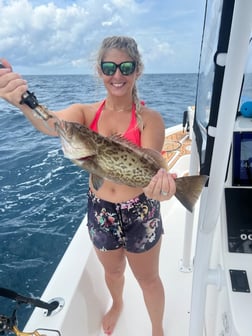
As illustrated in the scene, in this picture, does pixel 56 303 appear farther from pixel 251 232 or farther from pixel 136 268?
pixel 251 232

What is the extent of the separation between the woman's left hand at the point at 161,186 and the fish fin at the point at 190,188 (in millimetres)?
36

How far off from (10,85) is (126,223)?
104cm

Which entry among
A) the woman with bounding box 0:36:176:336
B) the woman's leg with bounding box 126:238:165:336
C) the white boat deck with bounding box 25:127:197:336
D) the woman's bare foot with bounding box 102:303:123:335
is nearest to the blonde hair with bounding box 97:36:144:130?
the woman with bounding box 0:36:176:336

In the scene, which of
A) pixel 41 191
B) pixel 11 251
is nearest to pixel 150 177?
pixel 11 251

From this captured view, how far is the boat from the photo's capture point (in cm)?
103

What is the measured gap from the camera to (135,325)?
254 cm

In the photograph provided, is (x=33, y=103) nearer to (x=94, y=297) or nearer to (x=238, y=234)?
(x=238, y=234)

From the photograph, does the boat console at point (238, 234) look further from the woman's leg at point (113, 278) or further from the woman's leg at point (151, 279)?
the woman's leg at point (113, 278)

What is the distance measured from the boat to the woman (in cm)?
28

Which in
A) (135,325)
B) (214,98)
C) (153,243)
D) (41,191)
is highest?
(214,98)

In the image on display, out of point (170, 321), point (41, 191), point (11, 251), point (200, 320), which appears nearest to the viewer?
point (200, 320)

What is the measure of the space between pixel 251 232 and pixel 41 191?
5285mm

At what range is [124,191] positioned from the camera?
5.82ft

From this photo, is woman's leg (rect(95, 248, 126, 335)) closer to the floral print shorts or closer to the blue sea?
the floral print shorts
